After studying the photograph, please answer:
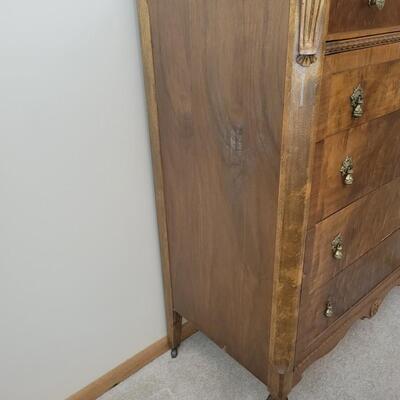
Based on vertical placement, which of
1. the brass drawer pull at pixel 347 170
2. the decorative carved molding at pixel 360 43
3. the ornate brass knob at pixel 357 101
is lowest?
the brass drawer pull at pixel 347 170

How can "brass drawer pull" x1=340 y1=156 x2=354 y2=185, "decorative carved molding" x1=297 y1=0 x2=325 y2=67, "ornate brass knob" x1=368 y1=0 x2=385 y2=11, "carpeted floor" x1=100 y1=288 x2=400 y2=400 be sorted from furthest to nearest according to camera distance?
"carpeted floor" x1=100 y1=288 x2=400 y2=400
"brass drawer pull" x1=340 y1=156 x2=354 y2=185
"ornate brass knob" x1=368 y1=0 x2=385 y2=11
"decorative carved molding" x1=297 y1=0 x2=325 y2=67

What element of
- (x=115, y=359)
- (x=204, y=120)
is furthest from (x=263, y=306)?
(x=115, y=359)

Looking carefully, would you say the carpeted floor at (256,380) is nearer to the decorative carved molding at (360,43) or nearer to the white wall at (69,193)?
the white wall at (69,193)

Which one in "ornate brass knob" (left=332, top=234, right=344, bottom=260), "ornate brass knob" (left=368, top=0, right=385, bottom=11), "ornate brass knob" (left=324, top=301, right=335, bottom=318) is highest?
"ornate brass knob" (left=368, top=0, right=385, bottom=11)

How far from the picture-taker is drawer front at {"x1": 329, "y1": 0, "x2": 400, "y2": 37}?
692mm

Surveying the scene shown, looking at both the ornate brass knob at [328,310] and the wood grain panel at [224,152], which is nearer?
the wood grain panel at [224,152]

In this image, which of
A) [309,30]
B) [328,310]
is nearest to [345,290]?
[328,310]

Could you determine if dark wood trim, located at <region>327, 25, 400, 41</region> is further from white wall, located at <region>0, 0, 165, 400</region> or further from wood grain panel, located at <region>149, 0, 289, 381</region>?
white wall, located at <region>0, 0, 165, 400</region>

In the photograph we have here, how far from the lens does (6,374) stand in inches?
40.6

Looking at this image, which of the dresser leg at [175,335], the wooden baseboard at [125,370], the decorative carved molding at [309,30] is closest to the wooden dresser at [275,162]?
the decorative carved molding at [309,30]

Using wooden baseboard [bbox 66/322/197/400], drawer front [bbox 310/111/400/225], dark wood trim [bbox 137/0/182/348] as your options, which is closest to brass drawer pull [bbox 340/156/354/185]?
drawer front [bbox 310/111/400/225]

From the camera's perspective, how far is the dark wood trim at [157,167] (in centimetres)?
94

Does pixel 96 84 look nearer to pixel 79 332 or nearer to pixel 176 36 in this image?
pixel 176 36

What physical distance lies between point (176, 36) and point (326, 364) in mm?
1097
